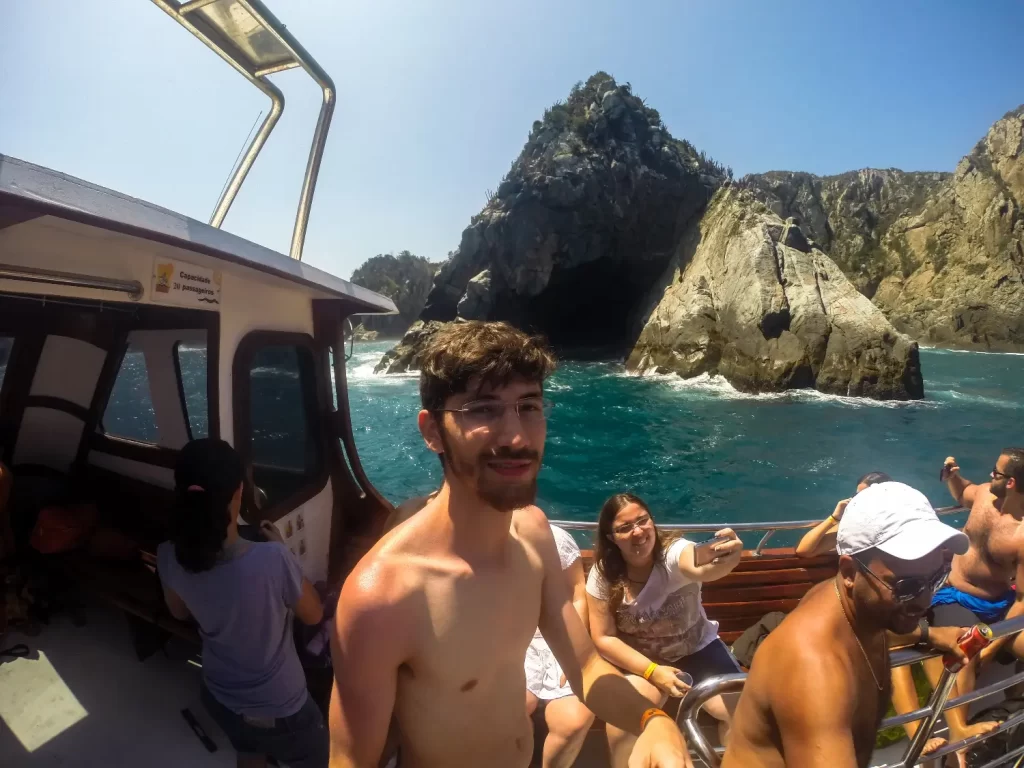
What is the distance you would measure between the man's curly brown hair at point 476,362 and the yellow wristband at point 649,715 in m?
1.07

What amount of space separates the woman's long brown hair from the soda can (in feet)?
3.87

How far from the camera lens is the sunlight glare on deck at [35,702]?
2389 millimetres

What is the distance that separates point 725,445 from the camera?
14.1m

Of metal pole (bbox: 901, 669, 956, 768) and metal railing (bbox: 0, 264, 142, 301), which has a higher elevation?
metal railing (bbox: 0, 264, 142, 301)

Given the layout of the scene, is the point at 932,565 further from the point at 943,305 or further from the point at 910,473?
the point at 943,305

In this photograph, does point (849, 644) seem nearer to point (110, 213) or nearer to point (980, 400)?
point (110, 213)

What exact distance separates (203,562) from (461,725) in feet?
3.27

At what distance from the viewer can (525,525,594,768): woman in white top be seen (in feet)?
7.26

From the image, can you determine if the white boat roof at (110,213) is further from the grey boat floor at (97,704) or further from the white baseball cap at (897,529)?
the white baseball cap at (897,529)

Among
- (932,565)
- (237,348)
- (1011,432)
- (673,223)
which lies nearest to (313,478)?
(237,348)

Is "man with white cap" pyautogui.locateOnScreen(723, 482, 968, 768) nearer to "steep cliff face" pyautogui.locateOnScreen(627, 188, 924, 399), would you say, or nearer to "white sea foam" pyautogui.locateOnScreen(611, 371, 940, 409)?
"white sea foam" pyautogui.locateOnScreen(611, 371, 940, 409)

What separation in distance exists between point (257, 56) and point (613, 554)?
11.3 ft

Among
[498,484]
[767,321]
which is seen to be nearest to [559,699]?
[498,484]

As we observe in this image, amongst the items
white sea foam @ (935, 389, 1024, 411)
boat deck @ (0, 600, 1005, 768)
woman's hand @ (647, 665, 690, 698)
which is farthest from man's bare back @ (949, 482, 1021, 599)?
white sea foam @ (935, 389, 1024, 411)
